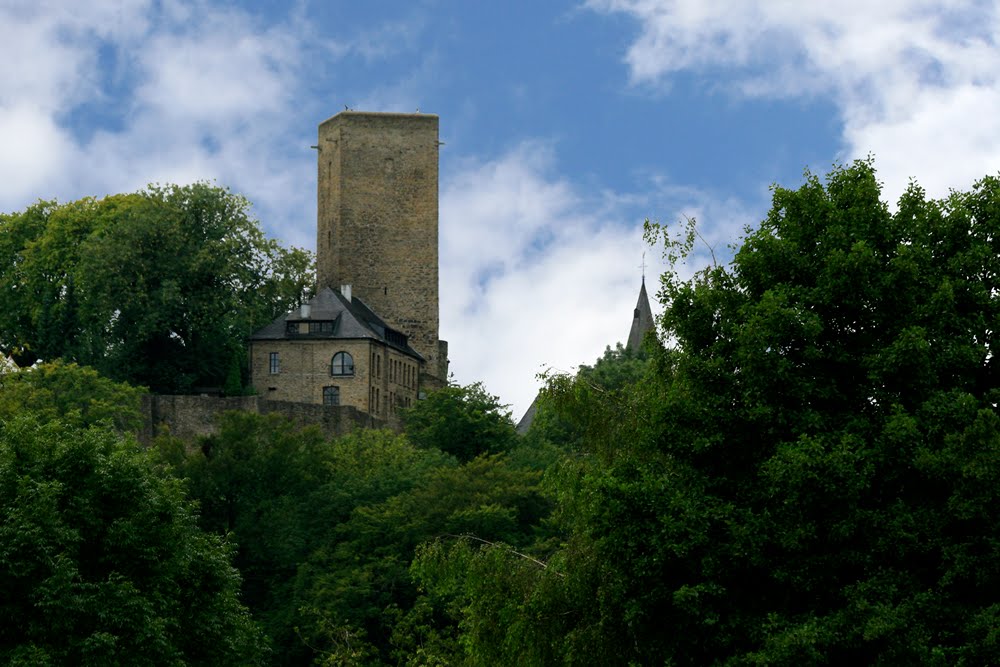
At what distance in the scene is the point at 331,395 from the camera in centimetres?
8244

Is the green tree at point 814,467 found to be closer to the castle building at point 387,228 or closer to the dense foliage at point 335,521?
the dense foliage at point 335,521

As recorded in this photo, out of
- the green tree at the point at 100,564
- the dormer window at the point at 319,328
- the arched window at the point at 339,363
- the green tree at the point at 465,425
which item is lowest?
the green tree at the point at 100,564

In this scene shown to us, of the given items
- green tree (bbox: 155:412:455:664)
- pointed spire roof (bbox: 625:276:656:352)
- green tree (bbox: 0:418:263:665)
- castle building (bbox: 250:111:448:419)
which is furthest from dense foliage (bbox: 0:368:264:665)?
pointed spire roof (bbox: 625:276:656:352)

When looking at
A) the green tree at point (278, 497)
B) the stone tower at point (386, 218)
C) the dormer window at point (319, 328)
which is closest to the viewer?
the green tree at point (278, 497)

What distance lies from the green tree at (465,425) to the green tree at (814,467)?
143 feet

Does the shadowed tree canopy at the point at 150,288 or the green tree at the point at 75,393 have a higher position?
the shadowed tree canopy at the point at 150,288

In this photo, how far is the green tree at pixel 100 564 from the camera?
35719mm

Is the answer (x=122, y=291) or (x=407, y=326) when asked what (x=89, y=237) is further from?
(x=407, y=326)

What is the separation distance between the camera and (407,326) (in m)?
90.2

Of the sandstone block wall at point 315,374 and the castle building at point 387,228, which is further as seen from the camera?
the castle building at point 387,228

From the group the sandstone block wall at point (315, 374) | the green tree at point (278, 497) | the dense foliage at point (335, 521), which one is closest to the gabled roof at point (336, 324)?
the sandstone block wall at point (315, 374)

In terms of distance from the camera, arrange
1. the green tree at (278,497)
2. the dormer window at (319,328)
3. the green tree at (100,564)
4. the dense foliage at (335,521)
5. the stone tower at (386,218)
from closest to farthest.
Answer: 1. the green tree at (100,564)
2. the dense foliage at (335,521)
3. the green tree at (278,497)
4. the dormer window at (319,328)
5. the stone tower at (386,218)

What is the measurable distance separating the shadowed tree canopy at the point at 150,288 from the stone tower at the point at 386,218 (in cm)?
497

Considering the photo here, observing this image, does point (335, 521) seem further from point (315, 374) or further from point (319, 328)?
point (319, 328)
